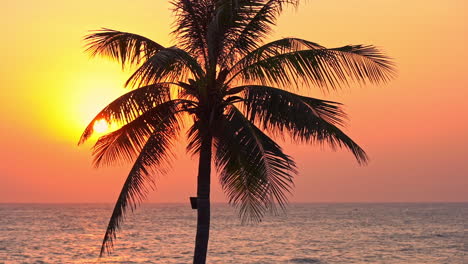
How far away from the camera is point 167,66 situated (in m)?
14.2

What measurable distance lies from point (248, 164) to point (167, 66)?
2838 millimetres

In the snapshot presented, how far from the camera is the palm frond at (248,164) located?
582 inches

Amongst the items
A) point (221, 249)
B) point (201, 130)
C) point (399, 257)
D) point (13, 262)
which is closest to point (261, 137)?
point (201, 130)

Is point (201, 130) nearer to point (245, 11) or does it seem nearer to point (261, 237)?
point (245, 11)

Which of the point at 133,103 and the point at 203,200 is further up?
the point at 133,103

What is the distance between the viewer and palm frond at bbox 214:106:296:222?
48.5ft

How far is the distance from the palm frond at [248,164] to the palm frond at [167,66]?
1392 mm

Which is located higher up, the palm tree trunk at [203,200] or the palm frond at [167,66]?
the palm frond at [167,66]

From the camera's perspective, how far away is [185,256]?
55156 mm

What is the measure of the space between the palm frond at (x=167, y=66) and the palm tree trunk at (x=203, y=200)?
1.54 meters

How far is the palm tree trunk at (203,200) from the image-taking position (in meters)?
15.0

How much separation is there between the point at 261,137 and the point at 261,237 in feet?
208

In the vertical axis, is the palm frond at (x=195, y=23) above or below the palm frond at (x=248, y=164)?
above

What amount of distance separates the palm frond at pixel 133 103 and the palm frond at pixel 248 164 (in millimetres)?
1532
